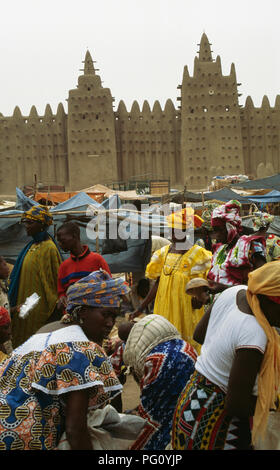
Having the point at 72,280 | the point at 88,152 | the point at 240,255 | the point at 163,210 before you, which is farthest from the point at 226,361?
the point at 88,152

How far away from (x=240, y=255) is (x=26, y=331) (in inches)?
85.7

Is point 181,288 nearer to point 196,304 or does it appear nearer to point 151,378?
point 196,304

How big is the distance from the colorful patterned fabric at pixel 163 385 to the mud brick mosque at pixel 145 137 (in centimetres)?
3351

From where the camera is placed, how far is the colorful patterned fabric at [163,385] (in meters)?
2.74

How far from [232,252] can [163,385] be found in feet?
5.62

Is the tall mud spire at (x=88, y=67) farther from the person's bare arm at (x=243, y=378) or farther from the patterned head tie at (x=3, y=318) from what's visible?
the person's bare arm at (x=243, y=378)

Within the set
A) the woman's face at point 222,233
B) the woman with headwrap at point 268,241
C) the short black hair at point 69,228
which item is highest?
the short black hair at point 69,228

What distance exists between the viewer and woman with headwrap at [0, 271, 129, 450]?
2.13 metres

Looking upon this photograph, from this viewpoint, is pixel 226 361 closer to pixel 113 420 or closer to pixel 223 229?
pixel 113 420

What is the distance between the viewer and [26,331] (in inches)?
191

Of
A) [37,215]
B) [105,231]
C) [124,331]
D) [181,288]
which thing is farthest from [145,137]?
[124,331]

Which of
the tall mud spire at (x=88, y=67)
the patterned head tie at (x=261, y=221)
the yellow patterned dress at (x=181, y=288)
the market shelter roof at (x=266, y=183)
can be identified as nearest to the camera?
the yellow patterned dress at (x=181, y=288)

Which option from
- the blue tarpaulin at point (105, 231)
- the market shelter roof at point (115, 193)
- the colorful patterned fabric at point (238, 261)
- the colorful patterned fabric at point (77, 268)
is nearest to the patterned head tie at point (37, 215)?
the colorful patterned fabric at point (77, 268)

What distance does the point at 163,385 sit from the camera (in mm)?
2748
